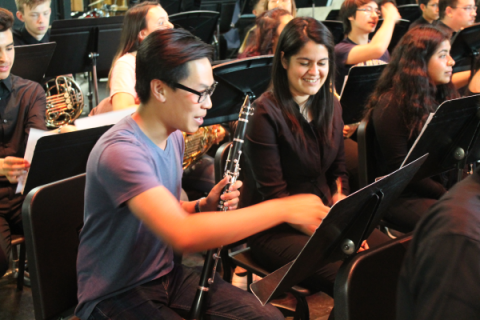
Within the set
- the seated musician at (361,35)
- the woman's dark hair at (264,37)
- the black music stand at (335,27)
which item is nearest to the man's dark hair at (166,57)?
the woman's dark hair at (264,37)

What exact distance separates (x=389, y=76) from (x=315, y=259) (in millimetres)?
1402

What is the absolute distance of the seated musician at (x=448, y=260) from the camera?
28.5 inches

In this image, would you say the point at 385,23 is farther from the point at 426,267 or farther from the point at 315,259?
the point at 426,267

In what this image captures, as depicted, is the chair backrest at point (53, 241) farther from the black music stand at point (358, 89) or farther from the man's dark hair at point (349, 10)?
the man's dark hair at point (349, 10)

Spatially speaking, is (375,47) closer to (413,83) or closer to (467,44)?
(467,44)

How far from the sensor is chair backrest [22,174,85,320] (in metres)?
1.44

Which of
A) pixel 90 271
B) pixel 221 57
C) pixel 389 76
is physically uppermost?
pixel 389 76

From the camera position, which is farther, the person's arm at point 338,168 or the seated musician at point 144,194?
the person's arm at point 338,168

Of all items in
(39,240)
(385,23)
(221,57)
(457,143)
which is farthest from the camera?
(221,57)

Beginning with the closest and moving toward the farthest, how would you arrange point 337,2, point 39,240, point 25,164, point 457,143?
→ point 39,240, point 25,164, point 457,143, point 337,2

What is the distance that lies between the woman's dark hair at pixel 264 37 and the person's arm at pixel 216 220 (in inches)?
78.7

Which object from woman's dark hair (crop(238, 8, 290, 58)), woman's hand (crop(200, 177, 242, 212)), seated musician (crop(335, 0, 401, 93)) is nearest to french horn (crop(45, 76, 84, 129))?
woman's dark hair (crop(238, 8, 290, 58))

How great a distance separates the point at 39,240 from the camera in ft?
4.78

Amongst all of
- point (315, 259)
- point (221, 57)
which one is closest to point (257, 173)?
point (315, 259)
